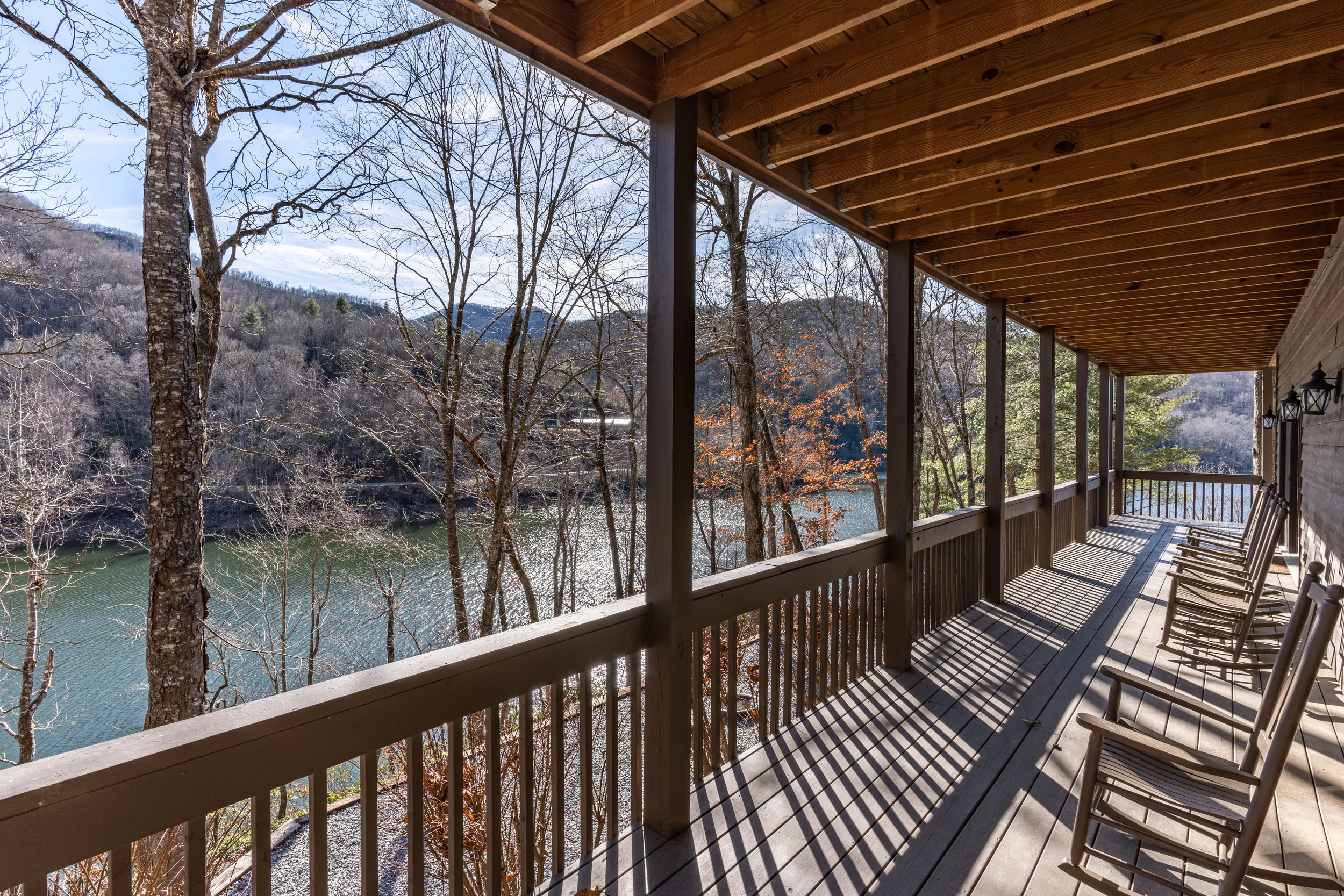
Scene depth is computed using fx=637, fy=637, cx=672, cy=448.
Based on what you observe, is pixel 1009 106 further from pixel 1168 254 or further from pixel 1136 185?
pixel 1168 254

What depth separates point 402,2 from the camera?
6.64 meters

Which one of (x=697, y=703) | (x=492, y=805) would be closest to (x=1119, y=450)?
(x=697, y=703)

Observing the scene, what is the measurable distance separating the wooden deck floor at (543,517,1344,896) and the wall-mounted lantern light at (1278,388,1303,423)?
2.40 m

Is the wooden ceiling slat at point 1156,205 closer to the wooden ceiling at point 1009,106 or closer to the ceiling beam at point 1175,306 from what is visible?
the wooden ceiling at point 1009,106

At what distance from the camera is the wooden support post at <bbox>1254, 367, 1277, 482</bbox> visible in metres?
8.62

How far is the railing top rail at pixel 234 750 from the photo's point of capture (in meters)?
1.03

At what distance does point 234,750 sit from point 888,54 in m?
2.53

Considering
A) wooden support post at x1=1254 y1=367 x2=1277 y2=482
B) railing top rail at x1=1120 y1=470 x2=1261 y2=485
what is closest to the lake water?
railing top rail at x1=1120 y1=470 x2=1261 y2=485

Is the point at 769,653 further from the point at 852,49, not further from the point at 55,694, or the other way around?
the point at 55,694

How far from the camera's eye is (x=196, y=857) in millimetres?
1190

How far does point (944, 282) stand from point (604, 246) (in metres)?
5.45

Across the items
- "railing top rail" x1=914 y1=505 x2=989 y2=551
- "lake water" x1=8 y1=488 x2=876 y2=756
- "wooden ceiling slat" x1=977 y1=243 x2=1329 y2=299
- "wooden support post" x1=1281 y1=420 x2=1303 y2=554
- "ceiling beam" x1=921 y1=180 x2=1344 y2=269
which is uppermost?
"ceiling beam" x1=921 y1=180 x2=1344 y2=269

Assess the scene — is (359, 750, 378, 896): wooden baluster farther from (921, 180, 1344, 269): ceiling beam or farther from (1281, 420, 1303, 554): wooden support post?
(1281, 420, 1303, 554): wooden support post

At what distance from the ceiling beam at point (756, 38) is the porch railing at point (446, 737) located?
176 centimetres
